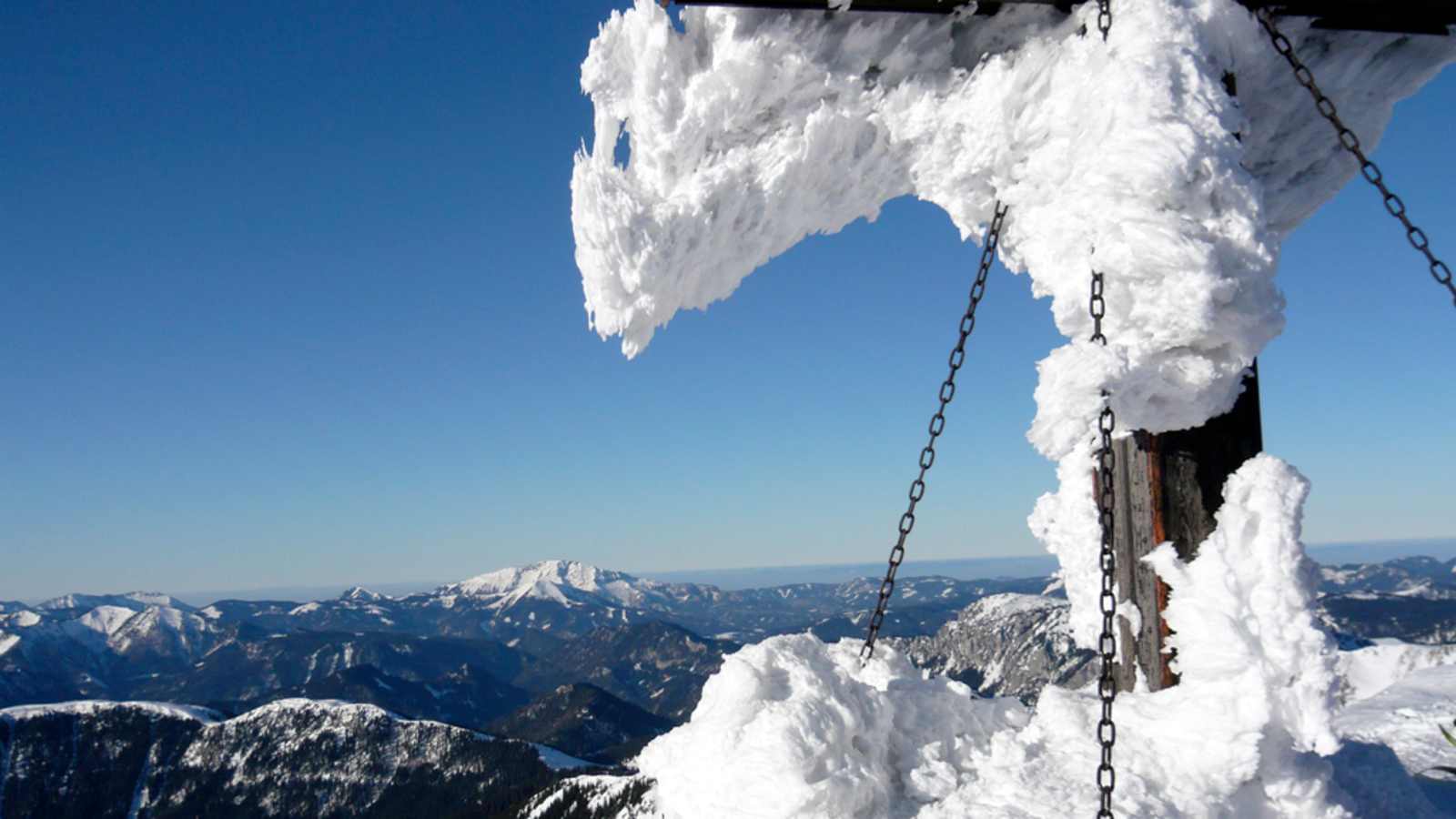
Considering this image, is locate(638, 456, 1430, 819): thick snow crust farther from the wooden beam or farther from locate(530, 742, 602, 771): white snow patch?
locate(530, 742, 602, 771): white snow patch

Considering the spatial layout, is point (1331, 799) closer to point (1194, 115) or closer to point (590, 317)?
point (1194, 115)

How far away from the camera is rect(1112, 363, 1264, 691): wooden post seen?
376cm

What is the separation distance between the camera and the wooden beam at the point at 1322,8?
384cm

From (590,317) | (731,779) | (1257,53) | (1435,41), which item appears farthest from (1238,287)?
(590,317)

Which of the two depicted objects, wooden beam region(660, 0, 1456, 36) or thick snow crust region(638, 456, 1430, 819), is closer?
thick snow crust region(638, 456, 1430, 819)

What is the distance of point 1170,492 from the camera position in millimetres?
3779

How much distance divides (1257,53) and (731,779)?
3872 mm

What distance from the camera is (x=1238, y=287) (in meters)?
3.26

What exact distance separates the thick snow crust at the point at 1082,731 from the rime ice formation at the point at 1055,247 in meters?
0.01

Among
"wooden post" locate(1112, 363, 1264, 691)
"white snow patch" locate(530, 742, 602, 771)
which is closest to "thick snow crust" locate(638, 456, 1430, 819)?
"wooden post" locate(1112, 363, 1264, 691)

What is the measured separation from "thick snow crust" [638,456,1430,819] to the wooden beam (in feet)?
6.90

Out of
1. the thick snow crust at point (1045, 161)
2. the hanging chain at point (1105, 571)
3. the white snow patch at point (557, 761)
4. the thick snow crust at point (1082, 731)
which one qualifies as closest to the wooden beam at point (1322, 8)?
the thick snow crust at point (1045, 161)

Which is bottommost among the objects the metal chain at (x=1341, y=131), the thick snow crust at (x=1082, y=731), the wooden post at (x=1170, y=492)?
the thick snow crust at (x=1082, y=731)

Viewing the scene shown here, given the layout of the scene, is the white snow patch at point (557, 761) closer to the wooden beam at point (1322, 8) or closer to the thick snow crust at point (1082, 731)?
the thick snow crust at point (1082, 731)
